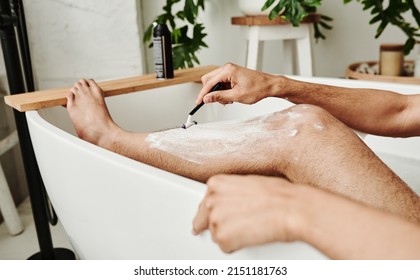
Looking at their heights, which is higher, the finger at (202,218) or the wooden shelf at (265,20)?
the wooden shelf at (265,20)

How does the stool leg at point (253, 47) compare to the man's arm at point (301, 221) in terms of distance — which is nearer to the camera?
the man's arm at point (301, 221)

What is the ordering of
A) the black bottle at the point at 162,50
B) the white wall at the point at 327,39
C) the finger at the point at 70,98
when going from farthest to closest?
the white wall at the point at 327,39 → the black bottle at the point at 162,50 → the finger at the point at 70,98

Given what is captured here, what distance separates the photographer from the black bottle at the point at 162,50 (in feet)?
4.40

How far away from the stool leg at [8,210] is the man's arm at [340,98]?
975 mm

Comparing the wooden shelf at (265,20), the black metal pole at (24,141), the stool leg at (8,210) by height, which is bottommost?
the stool leg at (8,210)

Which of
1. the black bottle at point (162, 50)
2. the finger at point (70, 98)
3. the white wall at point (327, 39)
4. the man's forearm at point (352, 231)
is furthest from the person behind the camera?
the white wall at point (327, 39)

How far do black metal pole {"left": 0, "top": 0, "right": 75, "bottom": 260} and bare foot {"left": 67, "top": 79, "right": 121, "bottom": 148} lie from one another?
0.64 feet

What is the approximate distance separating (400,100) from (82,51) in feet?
4.92

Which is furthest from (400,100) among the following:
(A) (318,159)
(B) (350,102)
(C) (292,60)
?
(C) (292,60)

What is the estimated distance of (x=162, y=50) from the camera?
1.37 metres

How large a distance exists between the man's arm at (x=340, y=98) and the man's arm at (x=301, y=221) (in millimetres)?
524

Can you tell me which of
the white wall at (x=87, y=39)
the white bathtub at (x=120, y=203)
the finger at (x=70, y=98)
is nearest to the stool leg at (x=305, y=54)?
the white wall at (x=87, y=39)

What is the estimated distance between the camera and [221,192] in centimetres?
54

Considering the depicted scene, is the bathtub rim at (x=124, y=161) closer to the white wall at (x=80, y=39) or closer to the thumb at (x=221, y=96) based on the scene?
the thumb at (x=221, y=96)
